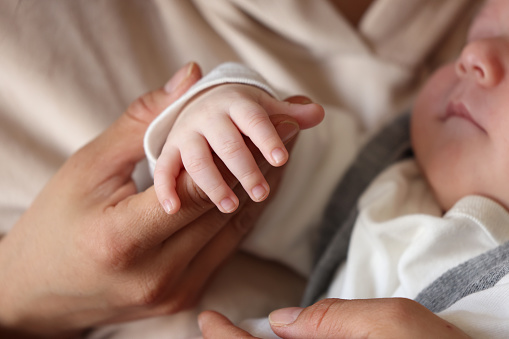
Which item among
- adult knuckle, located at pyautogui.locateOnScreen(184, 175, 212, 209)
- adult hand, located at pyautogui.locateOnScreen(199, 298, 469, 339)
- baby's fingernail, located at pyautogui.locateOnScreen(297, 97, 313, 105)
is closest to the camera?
adult hand, located at pyautogui.locateOnScreen(199, 298, 469, 339)

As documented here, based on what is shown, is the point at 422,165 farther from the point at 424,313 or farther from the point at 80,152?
the point at 80,152

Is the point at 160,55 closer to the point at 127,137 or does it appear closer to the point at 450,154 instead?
the point at 127,137

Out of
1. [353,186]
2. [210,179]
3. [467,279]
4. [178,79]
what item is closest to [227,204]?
[210,179]

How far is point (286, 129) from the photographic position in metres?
0.60

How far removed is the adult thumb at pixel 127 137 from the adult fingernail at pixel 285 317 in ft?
1.12

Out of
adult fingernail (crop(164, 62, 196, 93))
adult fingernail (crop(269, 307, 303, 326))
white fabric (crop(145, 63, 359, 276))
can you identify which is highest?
adult fingernail (crop(164, 62, 196, 93))

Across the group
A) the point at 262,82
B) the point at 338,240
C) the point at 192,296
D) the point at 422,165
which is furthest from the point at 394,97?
the point at 192,296

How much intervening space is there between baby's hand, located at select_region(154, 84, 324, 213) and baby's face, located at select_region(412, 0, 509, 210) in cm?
32

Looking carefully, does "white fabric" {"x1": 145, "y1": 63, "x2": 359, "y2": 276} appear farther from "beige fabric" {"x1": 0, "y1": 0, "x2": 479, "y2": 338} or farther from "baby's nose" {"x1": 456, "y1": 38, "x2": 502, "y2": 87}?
"baby's nose" {"x1": 456, "y1": 38, "x2": 502, "y2": 87}

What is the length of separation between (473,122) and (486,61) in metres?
0.11

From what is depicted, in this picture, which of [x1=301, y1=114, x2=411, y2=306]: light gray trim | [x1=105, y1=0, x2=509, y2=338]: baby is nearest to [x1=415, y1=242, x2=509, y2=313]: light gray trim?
[x1=105, y1=0, x2=509, y2=338]: baby

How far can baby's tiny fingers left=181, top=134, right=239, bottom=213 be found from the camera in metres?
0.56

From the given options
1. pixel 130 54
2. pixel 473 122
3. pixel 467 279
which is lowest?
pixel 467 279

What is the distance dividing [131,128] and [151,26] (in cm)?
29
